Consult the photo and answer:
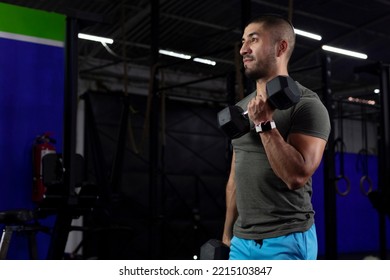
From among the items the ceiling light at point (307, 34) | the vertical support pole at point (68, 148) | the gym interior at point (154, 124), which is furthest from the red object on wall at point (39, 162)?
the ceiling light at point (307, 34)

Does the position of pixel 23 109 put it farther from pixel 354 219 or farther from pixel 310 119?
pixel 354 219

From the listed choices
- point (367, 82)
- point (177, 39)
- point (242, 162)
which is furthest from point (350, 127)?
point (242, 162)

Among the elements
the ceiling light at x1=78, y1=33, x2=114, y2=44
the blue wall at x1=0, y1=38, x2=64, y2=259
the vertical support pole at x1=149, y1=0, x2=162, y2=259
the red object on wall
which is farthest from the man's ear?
the ceiling light at x1=78, y1=33, x2=114, y2=44

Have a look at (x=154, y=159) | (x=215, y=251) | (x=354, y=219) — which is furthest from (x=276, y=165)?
(x=354, y=219)

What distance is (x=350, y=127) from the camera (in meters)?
11.9

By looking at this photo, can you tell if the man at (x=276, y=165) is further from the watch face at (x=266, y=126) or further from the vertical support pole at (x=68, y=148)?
the vertical support pole at (x=68, y=148)

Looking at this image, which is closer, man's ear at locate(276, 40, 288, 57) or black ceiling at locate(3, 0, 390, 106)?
man's ear at locate(276, 40, 288, 57)

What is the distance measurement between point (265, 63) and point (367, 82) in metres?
9.53

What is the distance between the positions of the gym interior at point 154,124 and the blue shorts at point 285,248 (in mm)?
1386

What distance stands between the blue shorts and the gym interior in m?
1.39

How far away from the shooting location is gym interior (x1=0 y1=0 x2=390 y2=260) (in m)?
2.95

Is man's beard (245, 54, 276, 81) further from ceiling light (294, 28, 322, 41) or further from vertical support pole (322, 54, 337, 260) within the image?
ceiling light (294, 28, 322, 41)

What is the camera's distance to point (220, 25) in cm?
795
